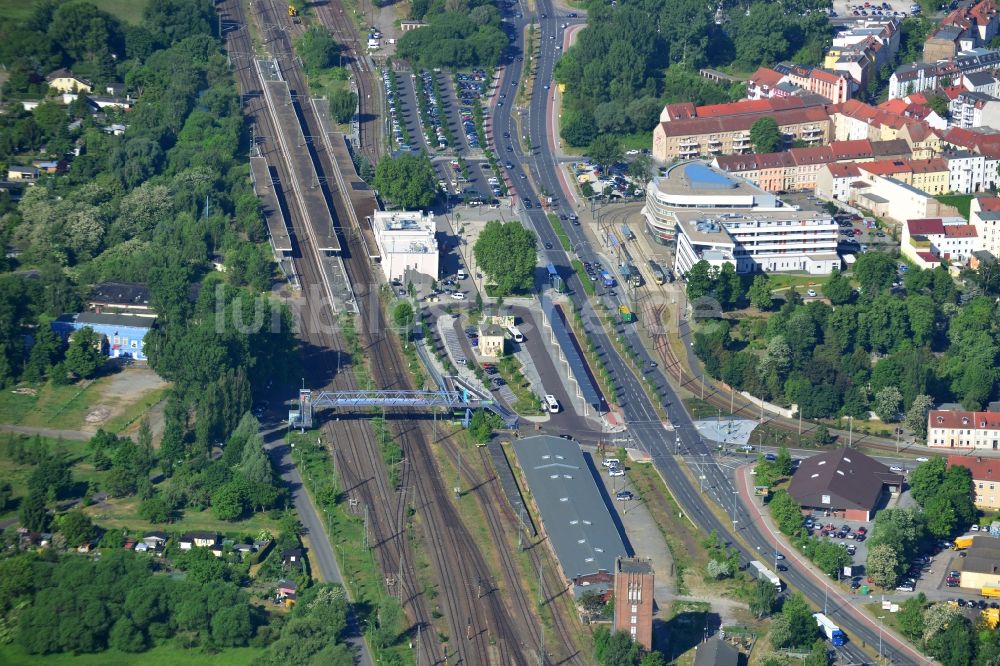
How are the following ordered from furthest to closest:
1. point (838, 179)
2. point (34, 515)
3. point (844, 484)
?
point (838, 179) → point (844, 484) → point (34, 515)

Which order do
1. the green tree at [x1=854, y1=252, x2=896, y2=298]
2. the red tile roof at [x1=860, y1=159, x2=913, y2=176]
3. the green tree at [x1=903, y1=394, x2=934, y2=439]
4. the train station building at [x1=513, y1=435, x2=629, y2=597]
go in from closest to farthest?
the train station building at [x1=513, y1=435, x2=629, y2=597], the green tree at [x1=903, y1=394, x2=934, y2=439], the green tree at [x1=854, y1=252, x2=896, y2=298], the red tile roof at [x1=860, y1=159, x2=913, y2=176]

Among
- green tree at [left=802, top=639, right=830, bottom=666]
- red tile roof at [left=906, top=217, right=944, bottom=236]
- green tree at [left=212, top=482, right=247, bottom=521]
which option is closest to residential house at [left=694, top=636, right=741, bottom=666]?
green tree at [left=802, top=639, right=830, bottom=666]

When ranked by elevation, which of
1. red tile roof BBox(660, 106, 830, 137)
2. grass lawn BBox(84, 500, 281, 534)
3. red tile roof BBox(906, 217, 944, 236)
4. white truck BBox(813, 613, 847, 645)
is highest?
red tile roof BBox(660, 106, 830, 137)

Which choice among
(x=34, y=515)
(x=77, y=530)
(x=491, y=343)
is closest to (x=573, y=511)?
(x=491, y=343)

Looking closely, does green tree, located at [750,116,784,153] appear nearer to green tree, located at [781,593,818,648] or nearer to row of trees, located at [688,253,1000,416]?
row of trees, located at [688,253,1000,416]

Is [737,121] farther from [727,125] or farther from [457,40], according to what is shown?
[457,40]

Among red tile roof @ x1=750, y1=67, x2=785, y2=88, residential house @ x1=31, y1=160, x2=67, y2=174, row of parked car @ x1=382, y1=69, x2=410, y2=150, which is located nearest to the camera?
residential house @ x1=31, y1=160, x2=67, y2=174

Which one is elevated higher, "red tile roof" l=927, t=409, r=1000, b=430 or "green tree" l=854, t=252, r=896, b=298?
"green tree" l=854, t=252, r=896, b=298
